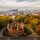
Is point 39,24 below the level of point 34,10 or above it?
below

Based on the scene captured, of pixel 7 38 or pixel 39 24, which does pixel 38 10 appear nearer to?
pixel 39 24

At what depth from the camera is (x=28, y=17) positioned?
829mm

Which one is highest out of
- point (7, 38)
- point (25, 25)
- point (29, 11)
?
point (29, 11)

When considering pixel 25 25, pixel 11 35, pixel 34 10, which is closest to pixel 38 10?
pixel 34 10

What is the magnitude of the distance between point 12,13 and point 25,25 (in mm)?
151

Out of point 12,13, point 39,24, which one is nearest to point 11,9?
point 12,13

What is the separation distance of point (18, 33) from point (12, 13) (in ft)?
0.58

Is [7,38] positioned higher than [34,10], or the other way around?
[34,10]

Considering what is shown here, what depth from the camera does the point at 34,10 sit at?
0.84 meters

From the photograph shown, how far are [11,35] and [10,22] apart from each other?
0.35ft

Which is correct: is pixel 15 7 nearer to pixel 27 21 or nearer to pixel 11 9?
pixel 11 9

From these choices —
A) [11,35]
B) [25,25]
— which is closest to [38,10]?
[25,25]

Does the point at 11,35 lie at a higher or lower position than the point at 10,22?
lower

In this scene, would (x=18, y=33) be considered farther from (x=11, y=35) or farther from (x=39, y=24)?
(x=39, y=24)
